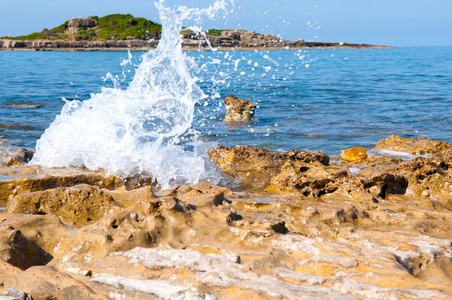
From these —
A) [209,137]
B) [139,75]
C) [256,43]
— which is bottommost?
[209,137]

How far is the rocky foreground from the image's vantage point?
2.23 metres

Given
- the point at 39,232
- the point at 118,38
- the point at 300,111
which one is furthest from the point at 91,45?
the point at 39,232

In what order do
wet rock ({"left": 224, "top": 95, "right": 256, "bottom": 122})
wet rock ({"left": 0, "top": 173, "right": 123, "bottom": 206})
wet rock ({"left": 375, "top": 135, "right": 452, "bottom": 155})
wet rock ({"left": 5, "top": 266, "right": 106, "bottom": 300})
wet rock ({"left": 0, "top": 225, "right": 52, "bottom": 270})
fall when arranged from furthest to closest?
wet rock ({"left": 224, "top": 95, "right": 256, "bottom": 122}) → wet rock ({"left": 375, "top": 135, "right": 452, "bottom": 155}) → wet rock ({"left": 0, "top": 173, "right": 123, "bottom": 206}) → wet rock ({"left": 0, "top": 225, "right": 52, "bottom": 270}) → wet rock ({"left": 5, "top": 266, "right": 106, "bottom": 300})

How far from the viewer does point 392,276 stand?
234 cm

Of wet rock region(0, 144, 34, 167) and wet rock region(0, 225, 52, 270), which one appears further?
wet rock region(0, 144, 34, 167)

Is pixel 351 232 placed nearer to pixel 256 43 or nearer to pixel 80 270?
pixel 80 270

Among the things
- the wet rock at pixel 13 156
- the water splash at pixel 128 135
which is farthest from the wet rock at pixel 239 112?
the wet rock at pixel 13 156

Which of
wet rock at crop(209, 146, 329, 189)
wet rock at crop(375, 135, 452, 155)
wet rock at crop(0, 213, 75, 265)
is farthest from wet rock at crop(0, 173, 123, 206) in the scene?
wet rock at crop(375, 135, 452, 155)

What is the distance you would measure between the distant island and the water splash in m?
65.1

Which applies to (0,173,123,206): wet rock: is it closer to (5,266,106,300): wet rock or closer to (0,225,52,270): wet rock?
(0,225,52,270): wet rock

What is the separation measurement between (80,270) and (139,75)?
20.2 ft

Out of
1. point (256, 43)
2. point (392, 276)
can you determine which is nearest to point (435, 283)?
point (392, 276)

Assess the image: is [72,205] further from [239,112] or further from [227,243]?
[239,112]

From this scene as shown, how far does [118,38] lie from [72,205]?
8578cm
